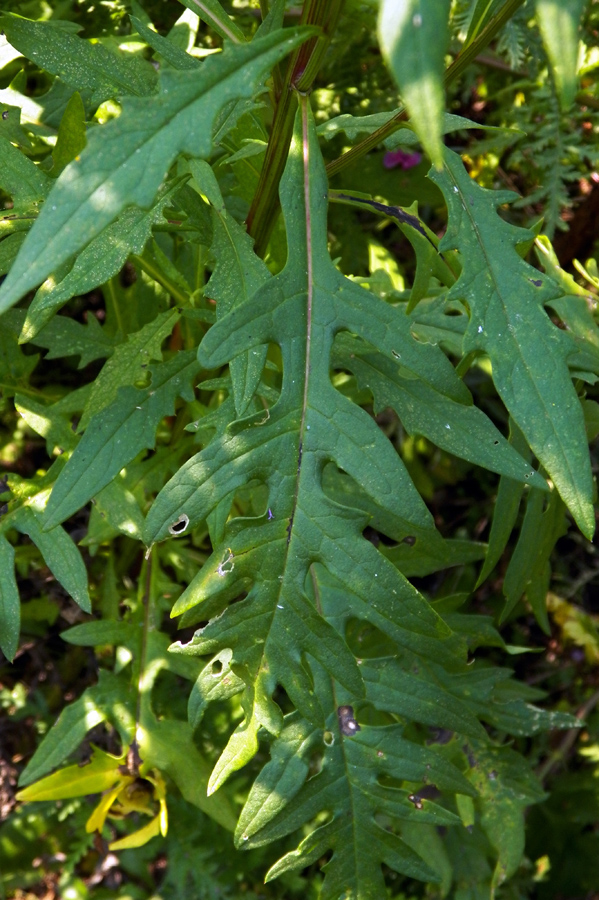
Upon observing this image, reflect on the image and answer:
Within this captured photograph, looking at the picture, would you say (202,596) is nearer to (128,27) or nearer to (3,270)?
(3,270)

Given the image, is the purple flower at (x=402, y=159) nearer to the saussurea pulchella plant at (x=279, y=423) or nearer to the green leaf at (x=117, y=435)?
the saussurea pulchella plant at (x=279, y=423)

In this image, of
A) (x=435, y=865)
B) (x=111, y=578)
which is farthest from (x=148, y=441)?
(x=435, y=865)

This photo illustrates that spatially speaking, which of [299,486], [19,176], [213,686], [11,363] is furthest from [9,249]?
[213,686]

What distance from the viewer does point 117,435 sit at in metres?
1.09

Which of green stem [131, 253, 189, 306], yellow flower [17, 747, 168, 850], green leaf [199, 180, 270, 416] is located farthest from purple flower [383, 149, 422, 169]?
yellow flower [17, 747, 168, 850]

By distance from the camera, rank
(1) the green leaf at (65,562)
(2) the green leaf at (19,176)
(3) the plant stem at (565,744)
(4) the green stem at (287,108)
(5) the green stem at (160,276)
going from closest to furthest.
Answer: (4) the green stem at (287,108) < (2) the green leaf at (19,176) < (1) the green leaf at (65,562) < (5) the green stem at (160,276) < (3) the plant stem at (565,744)

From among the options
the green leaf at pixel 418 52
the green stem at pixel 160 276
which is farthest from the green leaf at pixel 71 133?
the green leaf at pixel 418 52

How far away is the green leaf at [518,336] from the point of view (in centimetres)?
89

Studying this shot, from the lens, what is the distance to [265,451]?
3.03 ft

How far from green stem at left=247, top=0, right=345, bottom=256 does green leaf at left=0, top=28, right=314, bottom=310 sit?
0.25 ft

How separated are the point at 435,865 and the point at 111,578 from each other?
877 mm

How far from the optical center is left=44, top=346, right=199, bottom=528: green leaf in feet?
3.35

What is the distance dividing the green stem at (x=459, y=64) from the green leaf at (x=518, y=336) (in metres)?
0.08

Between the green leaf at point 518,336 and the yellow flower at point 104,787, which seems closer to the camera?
the green leaf at point 518,336
